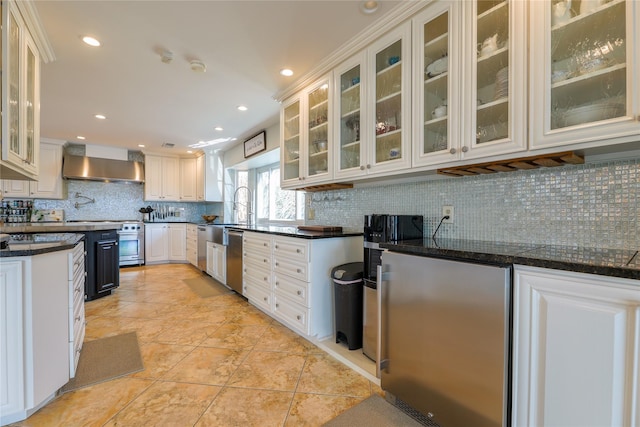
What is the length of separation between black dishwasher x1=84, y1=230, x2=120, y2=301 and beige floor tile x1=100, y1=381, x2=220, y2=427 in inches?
93.3

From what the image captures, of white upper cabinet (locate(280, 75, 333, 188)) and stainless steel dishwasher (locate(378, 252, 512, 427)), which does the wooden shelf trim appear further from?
white upper cabinet (locate(280, 75, 333, 188))

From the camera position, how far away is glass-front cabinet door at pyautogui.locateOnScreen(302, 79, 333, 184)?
8.30 feet

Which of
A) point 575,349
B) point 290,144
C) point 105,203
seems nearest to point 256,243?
point 290,144

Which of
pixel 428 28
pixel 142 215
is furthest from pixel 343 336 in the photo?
pixel 142 215

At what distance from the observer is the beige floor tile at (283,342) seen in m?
2.24

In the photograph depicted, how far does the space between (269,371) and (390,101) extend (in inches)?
81.5

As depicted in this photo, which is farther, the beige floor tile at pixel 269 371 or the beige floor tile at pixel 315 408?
the beige floor tile at pixel 269 371

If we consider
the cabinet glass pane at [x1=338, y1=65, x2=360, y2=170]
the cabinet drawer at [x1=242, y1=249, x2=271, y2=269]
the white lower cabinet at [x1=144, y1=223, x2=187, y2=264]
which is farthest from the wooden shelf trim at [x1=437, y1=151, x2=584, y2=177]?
the white lower cabinet at [x1=144, y1=223, x2=187, y2=264]

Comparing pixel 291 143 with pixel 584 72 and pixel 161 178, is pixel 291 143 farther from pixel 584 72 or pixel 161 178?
pixel 161 178

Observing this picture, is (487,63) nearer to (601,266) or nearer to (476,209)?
(476,209)

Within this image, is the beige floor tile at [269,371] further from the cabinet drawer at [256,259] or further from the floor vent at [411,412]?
the cabinet drawer at [256,259]

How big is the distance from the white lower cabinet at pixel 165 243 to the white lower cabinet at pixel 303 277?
3.87 metres

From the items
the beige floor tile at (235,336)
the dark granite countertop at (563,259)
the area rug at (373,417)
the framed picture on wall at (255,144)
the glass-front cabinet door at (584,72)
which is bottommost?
the beige floor tile at (235,336)

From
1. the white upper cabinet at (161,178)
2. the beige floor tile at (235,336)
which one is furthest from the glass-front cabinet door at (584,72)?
the white upper cabinet at (161,178)
